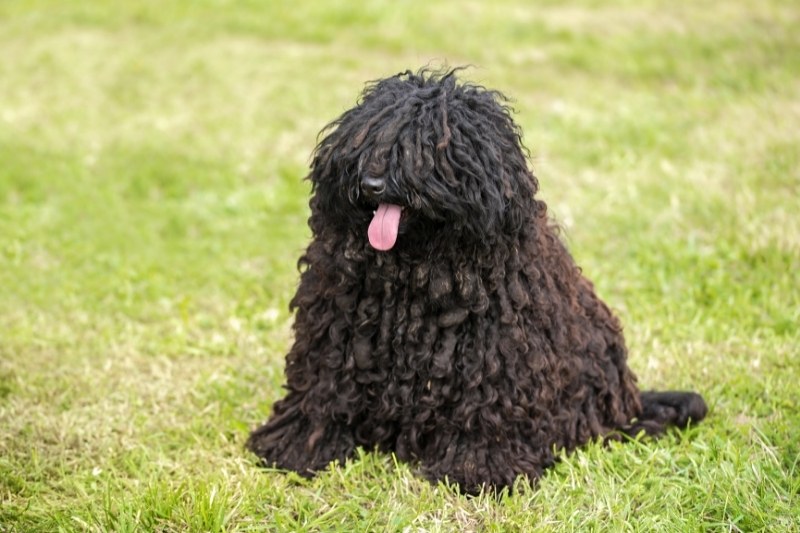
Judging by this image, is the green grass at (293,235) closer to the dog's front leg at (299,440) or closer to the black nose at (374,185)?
the dog's front leg at (299,440)

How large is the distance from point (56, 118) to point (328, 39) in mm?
3450

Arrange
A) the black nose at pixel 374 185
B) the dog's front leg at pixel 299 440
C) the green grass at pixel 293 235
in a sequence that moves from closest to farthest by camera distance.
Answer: the black nose at pixel 374 185
the green grass at pixel 293 235
the dog's front leg at pixel 299 440

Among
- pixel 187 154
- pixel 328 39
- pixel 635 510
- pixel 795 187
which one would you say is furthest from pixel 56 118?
pixel 635 510

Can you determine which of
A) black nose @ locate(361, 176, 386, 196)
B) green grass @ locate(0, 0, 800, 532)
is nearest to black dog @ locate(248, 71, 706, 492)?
black nose @ locate(361, 176, 386, 196)

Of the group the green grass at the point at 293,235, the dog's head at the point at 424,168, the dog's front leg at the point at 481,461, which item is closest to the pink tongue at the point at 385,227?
the dog's head at the point at 424,168

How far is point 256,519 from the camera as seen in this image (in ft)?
13.6

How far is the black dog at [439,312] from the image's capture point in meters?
3.82

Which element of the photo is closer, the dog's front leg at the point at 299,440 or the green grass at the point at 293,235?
the green grass at the point at 293,235

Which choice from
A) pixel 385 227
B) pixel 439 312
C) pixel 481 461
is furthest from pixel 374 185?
pixel 481 461

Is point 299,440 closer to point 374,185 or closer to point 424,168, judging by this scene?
point 374,185

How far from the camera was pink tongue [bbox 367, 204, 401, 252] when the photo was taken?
376 centimetres

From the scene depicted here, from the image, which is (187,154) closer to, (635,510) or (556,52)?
(556,52)

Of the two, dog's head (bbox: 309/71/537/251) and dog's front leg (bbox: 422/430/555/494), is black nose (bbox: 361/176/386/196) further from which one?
dog's front leg (bbox: 422/430/555/494)

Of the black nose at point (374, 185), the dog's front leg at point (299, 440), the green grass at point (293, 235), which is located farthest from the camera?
the dog's front leg at point (299, 440)
